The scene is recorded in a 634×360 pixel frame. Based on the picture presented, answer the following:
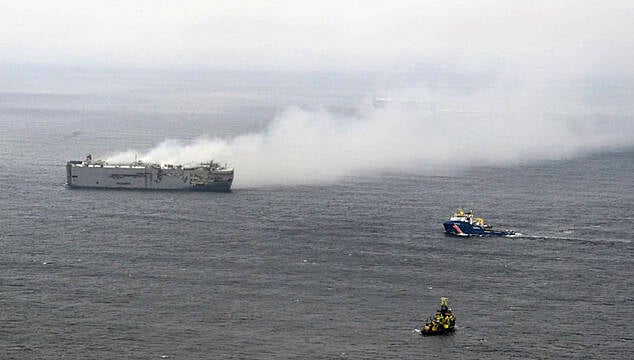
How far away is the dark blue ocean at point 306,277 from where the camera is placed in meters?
102

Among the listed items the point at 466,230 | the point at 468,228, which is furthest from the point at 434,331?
the point at 468,228

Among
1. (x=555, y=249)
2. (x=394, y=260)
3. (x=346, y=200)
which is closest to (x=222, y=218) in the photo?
(x=346, y=200)

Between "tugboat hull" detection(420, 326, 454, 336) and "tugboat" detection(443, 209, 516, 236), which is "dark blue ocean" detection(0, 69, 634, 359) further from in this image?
"tugboat" detection(443, 209, 516, 236)

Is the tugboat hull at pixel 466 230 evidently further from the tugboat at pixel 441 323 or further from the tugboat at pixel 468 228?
the tugboat at pixel 441 323

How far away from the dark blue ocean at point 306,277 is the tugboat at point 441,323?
128 cm

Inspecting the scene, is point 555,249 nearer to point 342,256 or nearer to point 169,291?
point 342,256

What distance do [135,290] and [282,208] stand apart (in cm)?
5799

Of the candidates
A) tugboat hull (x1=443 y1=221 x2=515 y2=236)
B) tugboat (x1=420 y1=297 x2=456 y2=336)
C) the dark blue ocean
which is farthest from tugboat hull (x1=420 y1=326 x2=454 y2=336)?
tugboat hull (x1=443 y1=221 x2=515 y2=236)

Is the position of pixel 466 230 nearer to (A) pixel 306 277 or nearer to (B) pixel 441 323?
(A) pixel 306 277

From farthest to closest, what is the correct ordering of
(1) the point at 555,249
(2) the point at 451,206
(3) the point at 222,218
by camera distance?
1. (2) the point at 451,206
2. (3) the point at 222,218
3. (1) the point at 555,249

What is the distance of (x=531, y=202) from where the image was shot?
184375 millimetres

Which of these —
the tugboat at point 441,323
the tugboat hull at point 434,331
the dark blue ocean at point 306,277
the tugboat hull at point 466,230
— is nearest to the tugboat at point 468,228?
the tugboat hull at point 466,230

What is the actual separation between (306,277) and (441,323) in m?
25.9

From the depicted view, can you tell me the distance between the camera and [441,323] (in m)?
106
